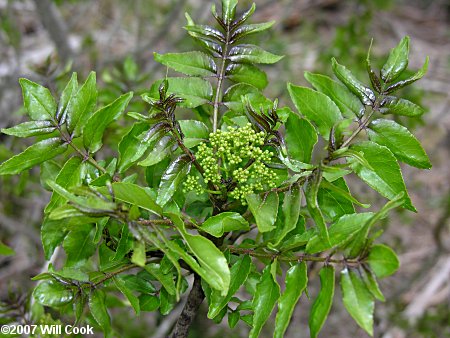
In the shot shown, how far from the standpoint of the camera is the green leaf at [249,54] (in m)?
1.60

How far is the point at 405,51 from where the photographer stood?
1.44m

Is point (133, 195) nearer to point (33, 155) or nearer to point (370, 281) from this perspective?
point (33, 155)

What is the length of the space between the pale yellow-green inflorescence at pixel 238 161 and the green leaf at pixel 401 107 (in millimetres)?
372

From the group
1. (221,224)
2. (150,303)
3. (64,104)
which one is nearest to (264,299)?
(221,224)

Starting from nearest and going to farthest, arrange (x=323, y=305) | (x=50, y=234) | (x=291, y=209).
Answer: (x=323, y=305)
(x=291, y=209)
(x=50, y=234)

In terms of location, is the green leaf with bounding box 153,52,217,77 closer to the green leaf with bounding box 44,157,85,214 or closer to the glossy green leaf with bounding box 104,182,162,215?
the green leaf with bounding box 44,157,85,214

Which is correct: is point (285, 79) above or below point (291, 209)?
below

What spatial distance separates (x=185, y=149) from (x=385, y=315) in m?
2.68

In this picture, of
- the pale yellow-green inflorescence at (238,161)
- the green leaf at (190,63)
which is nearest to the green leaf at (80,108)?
the green leaf at (190,63)

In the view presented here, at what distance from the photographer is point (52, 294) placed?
145 centimetres

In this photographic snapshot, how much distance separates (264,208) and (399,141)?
1.38ft

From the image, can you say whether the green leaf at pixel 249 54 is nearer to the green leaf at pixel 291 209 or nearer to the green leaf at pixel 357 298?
the green leaf at pixel 291 209

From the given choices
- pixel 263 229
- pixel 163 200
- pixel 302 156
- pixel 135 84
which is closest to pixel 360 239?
pixel 263 229

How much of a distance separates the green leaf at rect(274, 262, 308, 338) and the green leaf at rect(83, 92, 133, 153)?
0.66 m
